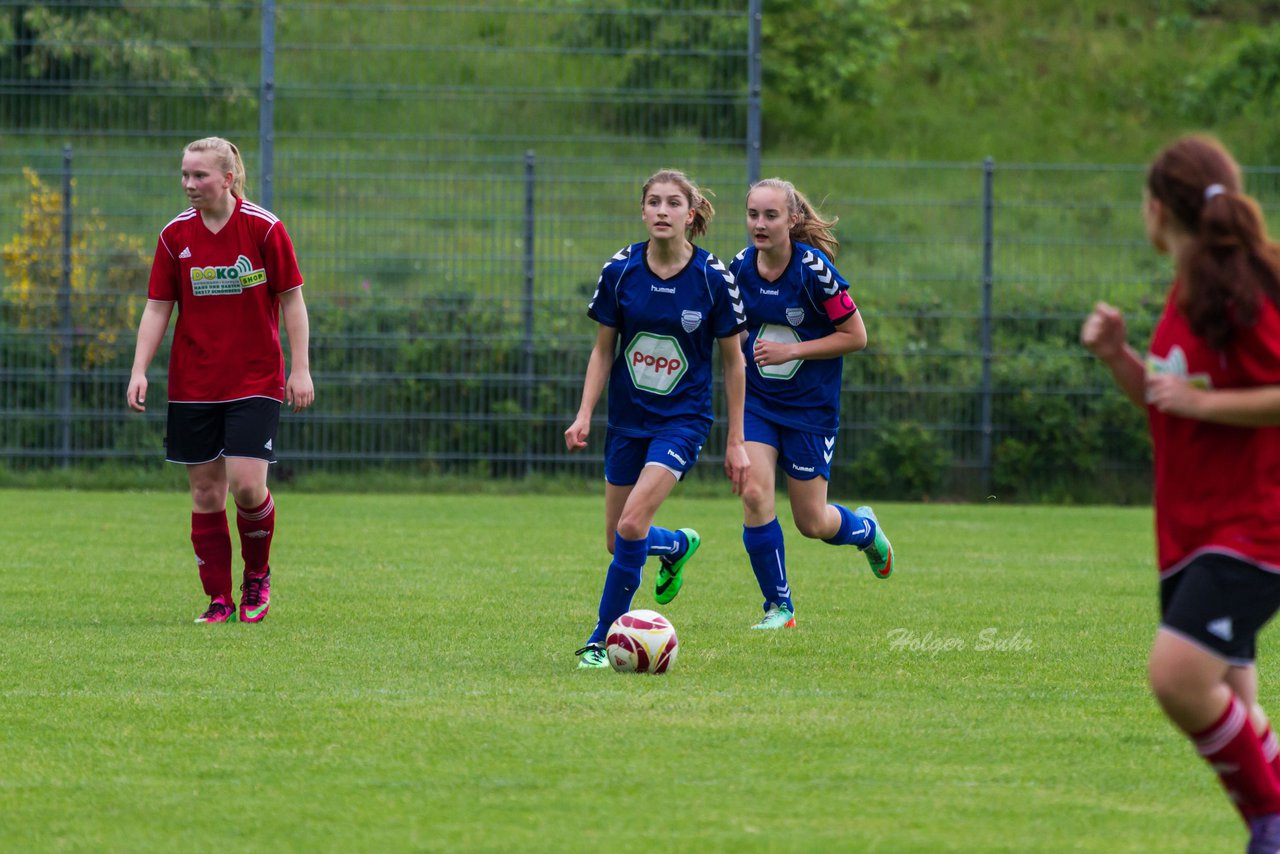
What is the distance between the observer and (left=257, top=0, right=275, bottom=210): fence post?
1536 cm

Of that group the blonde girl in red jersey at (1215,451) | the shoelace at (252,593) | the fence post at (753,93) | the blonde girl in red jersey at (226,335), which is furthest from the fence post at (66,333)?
the blonde girl in red jersey at (1215,451)

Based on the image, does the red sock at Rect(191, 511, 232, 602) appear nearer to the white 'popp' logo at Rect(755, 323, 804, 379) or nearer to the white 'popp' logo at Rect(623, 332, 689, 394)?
the white 'popp' logo at Rect(623, 332, 689, 394)

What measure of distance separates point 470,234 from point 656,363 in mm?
8883

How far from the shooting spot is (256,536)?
7777 mm

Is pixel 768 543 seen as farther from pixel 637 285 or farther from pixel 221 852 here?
pixel 221 852

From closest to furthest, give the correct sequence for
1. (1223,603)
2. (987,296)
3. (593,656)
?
1. (1223,603)
2. (593,656)
3. (987,296)

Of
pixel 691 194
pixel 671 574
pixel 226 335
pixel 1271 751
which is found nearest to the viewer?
pixel 1271 751

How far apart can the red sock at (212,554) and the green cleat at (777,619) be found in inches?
94.8

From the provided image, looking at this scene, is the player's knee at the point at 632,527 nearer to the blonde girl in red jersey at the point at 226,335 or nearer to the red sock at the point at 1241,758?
the blonde girl in red jersey at the point at 226,335

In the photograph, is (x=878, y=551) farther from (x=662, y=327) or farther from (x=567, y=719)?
(x=567, y=719)

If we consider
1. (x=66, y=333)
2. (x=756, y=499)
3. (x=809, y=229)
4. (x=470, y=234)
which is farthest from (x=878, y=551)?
(x=66, y=333)

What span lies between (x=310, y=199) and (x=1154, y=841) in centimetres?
1237

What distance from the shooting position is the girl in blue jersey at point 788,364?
7.64 metres

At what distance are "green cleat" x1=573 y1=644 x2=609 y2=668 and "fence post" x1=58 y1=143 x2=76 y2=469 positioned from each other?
1010 cm
